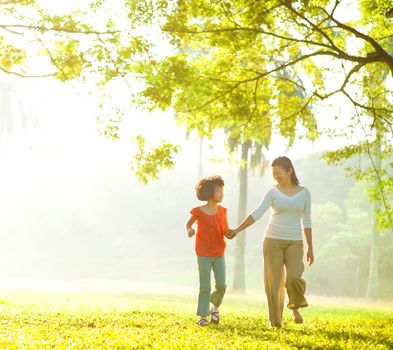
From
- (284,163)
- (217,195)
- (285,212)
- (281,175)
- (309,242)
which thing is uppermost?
(284,163)

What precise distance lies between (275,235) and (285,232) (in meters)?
0.15

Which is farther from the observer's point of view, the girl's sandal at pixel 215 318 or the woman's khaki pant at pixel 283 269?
the girl's sandal at pixel 215 318

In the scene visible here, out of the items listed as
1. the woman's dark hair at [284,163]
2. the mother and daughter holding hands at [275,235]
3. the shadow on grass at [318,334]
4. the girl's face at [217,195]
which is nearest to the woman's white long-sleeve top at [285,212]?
the mother and daughter holding hands at [275,235]

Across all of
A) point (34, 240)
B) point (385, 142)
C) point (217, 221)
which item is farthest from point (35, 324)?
point (34, 240)

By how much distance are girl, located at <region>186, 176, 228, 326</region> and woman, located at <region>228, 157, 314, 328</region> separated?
308 millimetres

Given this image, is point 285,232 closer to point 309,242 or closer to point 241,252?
point 309,242

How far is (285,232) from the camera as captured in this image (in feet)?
27.5

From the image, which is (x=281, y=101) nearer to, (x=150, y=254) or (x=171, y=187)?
(x=150, y=254)

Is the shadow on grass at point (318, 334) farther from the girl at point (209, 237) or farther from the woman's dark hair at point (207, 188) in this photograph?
the woman's dark hair at point (207, 188)

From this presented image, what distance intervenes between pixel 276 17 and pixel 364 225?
32.3 metres

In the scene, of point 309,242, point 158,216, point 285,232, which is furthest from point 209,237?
point 158,216

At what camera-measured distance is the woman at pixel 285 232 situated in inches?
330

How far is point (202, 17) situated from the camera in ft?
39.2

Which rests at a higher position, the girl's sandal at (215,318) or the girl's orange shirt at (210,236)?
the girl's orange shirt at (210,236)
